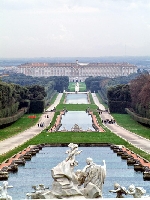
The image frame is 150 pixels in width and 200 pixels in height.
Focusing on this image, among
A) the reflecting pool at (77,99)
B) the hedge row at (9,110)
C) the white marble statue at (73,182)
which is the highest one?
the white marble statue at (73,182)

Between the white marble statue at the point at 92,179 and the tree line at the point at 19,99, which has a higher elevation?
the white marble statue at the point at 92,179

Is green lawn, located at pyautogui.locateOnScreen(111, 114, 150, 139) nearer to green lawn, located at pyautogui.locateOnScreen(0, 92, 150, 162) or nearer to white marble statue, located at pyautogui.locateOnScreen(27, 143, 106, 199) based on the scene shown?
green lawn, located at pyautogui.locateOnScreen(0, 92, 150, 162)

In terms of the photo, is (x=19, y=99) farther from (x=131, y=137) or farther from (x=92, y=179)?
(x=92, y=179)

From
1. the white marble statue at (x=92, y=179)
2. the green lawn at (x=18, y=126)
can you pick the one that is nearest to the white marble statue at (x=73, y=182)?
the white marble statue at (x=92, y=179)

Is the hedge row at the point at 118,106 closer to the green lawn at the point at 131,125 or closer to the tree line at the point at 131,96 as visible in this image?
the tree line at the point at 131,96

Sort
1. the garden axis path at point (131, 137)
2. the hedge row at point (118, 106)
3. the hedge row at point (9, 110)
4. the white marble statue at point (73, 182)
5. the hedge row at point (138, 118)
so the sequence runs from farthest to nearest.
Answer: the hedge row at point (118, 106) < the hedge row at point (9, 110) < the hedge row at point (138, 118) < the garden axis path at point (131, 137) < the white marble statue at point (73, 182)

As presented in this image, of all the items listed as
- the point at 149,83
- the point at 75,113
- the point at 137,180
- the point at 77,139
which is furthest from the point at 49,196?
the point at 75,113

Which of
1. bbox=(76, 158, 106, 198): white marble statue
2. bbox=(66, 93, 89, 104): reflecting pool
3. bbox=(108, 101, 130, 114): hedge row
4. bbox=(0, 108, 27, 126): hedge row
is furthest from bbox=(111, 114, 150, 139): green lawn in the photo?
bbox=(76, 158, 106, 198): white marble statue

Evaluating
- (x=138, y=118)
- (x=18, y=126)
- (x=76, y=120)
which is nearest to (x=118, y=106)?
(x=76, y=120)
